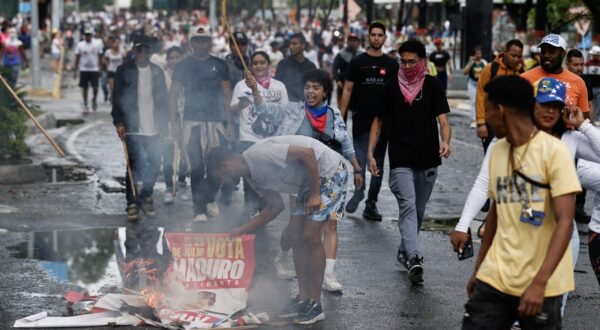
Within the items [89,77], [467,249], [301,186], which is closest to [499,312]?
[467,249]

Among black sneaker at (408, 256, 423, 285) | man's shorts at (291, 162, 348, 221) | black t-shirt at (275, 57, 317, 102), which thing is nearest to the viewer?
man's shorts at (291, 162, 348, 221)

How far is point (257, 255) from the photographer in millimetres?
8242

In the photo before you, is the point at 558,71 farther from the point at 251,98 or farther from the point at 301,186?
the point at 251,98

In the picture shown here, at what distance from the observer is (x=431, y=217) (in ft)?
33.5

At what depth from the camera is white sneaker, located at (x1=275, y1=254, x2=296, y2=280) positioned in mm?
7523

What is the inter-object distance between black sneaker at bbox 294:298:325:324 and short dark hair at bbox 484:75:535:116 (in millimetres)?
2395

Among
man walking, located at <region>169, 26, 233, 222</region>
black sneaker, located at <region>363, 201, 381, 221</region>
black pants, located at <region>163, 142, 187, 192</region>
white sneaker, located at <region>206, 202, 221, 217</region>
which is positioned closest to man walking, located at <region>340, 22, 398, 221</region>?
black sneaker, located at <region>363, 201, 381, 221</region>

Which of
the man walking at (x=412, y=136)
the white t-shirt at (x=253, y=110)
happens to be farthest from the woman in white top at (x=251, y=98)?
the man walking at (x=412, y=136)

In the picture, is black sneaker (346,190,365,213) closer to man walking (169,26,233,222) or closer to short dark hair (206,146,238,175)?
man walking (169,26,233,222)

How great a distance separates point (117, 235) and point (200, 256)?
9.40 feet

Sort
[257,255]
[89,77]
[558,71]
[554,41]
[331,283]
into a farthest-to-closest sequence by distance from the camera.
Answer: [89,77], [257,255], [558,71], [554,41], [331,283]

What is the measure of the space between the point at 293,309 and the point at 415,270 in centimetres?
117

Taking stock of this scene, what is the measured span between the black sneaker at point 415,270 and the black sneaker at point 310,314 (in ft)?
3.67

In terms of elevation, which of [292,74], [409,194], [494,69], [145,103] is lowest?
[409,194]
